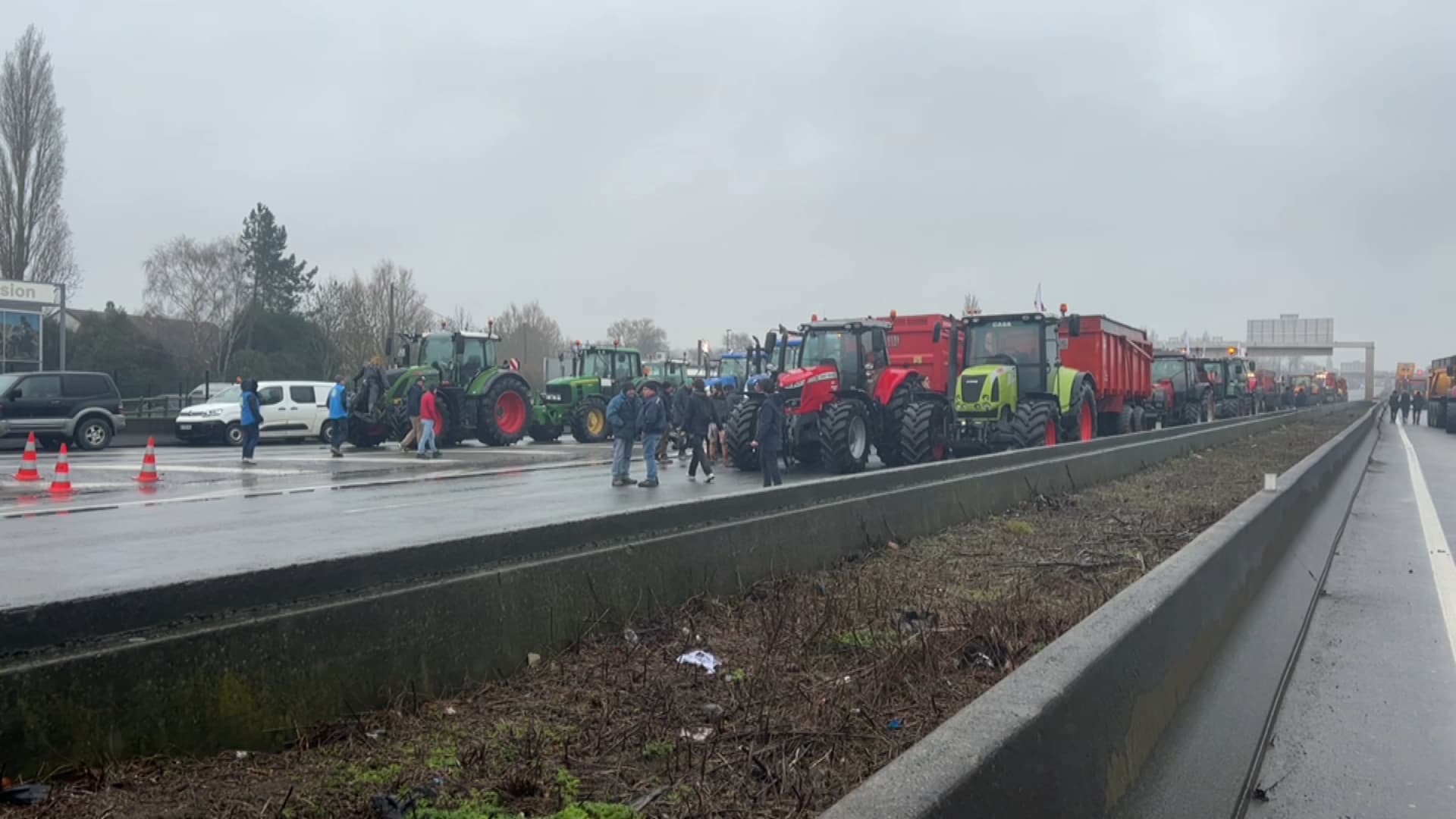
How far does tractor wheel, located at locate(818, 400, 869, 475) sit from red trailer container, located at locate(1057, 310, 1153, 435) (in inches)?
196

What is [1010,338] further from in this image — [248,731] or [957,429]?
[248,731]

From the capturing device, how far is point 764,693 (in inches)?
173

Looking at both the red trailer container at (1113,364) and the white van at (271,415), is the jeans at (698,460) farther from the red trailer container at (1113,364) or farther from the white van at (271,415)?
the white van at (271,415)

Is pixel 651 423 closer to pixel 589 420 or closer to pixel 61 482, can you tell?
pixel 61 482

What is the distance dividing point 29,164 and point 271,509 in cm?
4341

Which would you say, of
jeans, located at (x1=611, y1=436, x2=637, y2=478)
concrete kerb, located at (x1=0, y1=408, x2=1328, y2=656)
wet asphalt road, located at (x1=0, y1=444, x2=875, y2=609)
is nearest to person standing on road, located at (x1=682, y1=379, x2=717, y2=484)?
wet asphalt road, located at (x1=0, y1=444, x2=875, y2=609)

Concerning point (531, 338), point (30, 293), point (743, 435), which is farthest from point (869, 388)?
point (531, 338)

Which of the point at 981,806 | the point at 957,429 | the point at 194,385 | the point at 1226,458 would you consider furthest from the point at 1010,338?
the point at 194,385

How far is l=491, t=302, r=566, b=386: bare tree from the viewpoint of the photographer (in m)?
93.2

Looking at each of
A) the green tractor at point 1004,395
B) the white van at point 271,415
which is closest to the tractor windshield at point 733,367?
the white van at point 271,415

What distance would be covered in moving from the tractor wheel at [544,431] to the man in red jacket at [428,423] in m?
8.32

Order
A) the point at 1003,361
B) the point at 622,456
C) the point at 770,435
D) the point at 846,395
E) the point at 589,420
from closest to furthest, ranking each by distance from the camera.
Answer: the point at 770,435
the point at 622,456
the point at 846,395
the point at 1003,361
the point at 589,420

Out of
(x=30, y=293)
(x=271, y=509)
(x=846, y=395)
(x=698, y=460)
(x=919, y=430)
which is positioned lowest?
(x=271, y=509)

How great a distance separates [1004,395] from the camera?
20359mm
